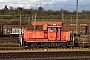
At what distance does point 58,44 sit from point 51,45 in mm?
904

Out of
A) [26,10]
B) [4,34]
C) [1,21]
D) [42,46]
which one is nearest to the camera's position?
[42,46]

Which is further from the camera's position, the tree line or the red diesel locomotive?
the tree line

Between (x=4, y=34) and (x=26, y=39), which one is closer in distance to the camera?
(x=26, y=39)

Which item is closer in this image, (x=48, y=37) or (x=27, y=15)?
(x=48, y=37)

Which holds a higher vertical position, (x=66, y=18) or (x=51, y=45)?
(x=66, y=18)

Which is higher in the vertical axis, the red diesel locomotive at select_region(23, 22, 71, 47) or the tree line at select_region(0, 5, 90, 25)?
the tree line at select_region(0, 5, 90, 25)

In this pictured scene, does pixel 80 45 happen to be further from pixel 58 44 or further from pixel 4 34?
pixel 4 34

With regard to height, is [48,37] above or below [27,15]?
below

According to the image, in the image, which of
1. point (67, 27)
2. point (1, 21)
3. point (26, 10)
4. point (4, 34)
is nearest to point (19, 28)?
point (4, 34)

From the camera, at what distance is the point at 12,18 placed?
76.1 meters

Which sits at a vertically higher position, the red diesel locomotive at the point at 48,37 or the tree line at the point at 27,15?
the tree line at the point at 27,15

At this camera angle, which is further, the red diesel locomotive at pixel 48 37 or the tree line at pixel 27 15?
the tree line at pixel 27 15

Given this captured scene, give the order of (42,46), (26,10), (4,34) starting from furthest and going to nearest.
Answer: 1. (26,10)
2. (4,34)
3. (42,46)

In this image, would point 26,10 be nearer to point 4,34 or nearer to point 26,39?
point 4,34
